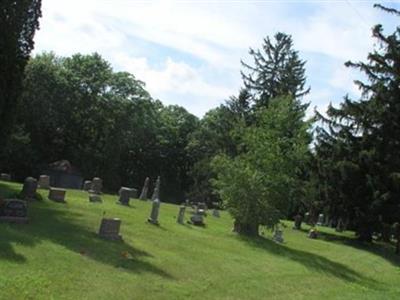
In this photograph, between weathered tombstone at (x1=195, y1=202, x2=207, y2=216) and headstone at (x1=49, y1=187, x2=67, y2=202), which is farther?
weathered tombstone at (x1=195, y1=202, x2=207, y2=216)

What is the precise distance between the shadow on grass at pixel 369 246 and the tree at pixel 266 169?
726 cm

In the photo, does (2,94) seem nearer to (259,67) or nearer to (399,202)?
(399,202)

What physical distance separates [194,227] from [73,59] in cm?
4007

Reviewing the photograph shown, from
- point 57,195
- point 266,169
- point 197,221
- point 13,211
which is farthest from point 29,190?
point 266,169

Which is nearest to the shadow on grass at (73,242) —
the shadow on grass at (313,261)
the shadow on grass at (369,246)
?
the shadow on grass at (313,261)

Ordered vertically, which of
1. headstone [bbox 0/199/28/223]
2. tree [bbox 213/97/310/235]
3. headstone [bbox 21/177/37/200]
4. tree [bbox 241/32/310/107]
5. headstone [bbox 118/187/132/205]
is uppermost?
tree [bbox 241/32/310/107]

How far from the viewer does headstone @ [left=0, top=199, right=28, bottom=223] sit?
16266mm

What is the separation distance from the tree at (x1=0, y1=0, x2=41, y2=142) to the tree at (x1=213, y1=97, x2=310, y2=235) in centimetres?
907

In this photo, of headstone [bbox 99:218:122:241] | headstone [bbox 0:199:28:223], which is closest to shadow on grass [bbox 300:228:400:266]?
headstone [bbox 99:218:122:241]

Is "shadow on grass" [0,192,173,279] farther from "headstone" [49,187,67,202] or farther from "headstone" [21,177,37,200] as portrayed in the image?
"headstone" [49,187,67,202]

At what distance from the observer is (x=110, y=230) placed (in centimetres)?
1672

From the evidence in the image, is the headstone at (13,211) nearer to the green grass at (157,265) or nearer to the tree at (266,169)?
the green grass at (157,265)

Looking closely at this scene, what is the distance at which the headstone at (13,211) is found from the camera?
16.3 metres

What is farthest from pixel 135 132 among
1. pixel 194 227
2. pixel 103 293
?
pixel 103 293
